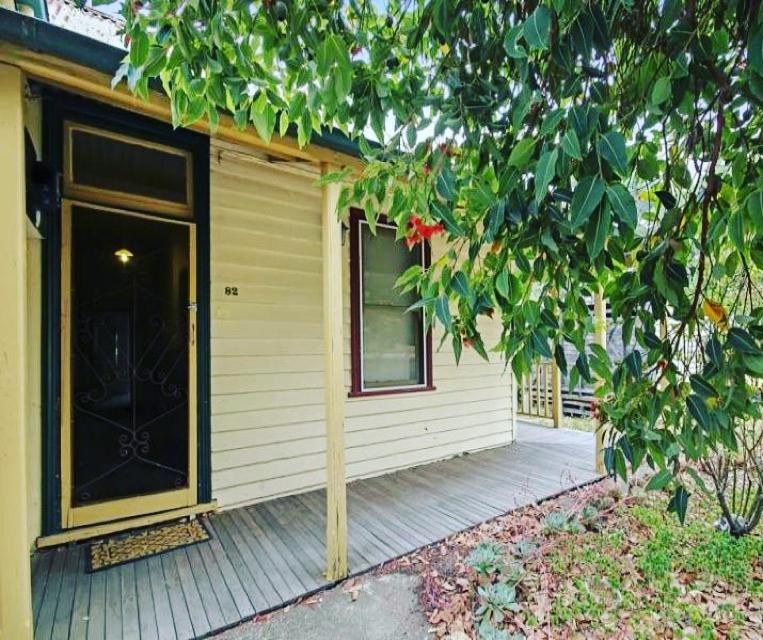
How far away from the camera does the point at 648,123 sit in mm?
1269

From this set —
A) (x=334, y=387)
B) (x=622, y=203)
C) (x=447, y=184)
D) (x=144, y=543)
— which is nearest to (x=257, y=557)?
(x=144, y=543)

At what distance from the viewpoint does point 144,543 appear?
9.17 ft

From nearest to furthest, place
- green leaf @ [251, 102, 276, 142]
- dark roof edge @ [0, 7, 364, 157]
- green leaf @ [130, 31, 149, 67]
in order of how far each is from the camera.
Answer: green leaf @ [130, 31, 149, 67], green leaf @ [251, 102, 276, 142], dark roof edge @ [0, 7, 364, 157]

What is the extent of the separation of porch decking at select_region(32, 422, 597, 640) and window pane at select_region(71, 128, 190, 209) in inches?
97.7

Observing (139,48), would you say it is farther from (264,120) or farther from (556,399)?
(556,399)

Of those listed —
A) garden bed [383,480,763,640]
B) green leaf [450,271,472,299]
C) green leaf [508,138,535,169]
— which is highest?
green leaf [508,138,535,169]

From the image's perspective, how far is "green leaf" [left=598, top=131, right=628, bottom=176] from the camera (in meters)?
0.83

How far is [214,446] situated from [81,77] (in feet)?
8.41

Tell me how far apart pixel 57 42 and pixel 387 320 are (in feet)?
10.8

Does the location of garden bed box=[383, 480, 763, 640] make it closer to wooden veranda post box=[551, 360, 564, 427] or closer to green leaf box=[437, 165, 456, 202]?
green leaf box=[437, 165, 456, 202]

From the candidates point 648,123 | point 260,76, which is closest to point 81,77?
point 260,76

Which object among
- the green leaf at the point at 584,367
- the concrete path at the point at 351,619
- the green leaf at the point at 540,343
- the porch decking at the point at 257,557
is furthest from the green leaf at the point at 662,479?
the porch decking at the point at 257,557

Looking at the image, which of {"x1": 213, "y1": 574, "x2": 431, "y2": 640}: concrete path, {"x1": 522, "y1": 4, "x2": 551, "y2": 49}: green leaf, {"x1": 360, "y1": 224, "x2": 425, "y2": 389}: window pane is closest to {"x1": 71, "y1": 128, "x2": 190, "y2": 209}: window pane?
{"x1": 360, "y1": 224, "x2": 425, "y2": 389}: window pane

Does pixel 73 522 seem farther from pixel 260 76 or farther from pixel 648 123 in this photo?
pixel 648 123
